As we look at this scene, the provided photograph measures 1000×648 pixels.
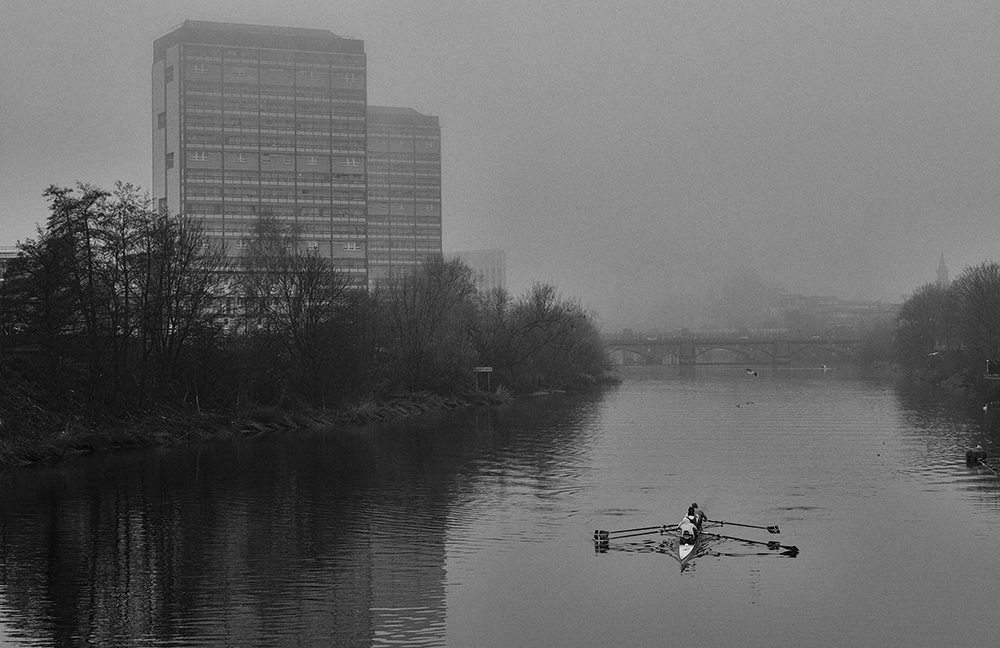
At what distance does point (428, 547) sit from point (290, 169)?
125 m

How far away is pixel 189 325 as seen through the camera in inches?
2707

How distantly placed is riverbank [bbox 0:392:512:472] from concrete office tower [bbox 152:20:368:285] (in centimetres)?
6874

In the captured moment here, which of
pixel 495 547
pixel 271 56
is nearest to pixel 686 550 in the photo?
pixel 495 547

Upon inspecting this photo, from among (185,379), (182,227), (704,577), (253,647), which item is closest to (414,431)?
(185,379)

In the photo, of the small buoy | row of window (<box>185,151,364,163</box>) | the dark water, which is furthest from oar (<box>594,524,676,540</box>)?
row of window (<box>185,151,364,163</box>)

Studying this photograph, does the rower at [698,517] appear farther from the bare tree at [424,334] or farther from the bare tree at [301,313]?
the bare tree at [424,334]

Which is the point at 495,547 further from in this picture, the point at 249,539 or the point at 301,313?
the point at 301,313

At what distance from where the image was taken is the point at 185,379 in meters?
68.8

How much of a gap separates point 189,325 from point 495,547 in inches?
1625

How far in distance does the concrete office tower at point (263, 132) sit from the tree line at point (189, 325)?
5195cm

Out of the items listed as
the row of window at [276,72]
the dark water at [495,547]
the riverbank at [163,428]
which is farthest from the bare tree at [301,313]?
the row of window at [276,72]

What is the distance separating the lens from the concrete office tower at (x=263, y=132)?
482 feet

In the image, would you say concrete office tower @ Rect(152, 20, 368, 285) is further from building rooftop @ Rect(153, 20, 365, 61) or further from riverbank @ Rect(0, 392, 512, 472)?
riverbank @ Rect(0, 392, 512, 472)

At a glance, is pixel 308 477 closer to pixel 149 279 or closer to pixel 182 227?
pixel 149 279
